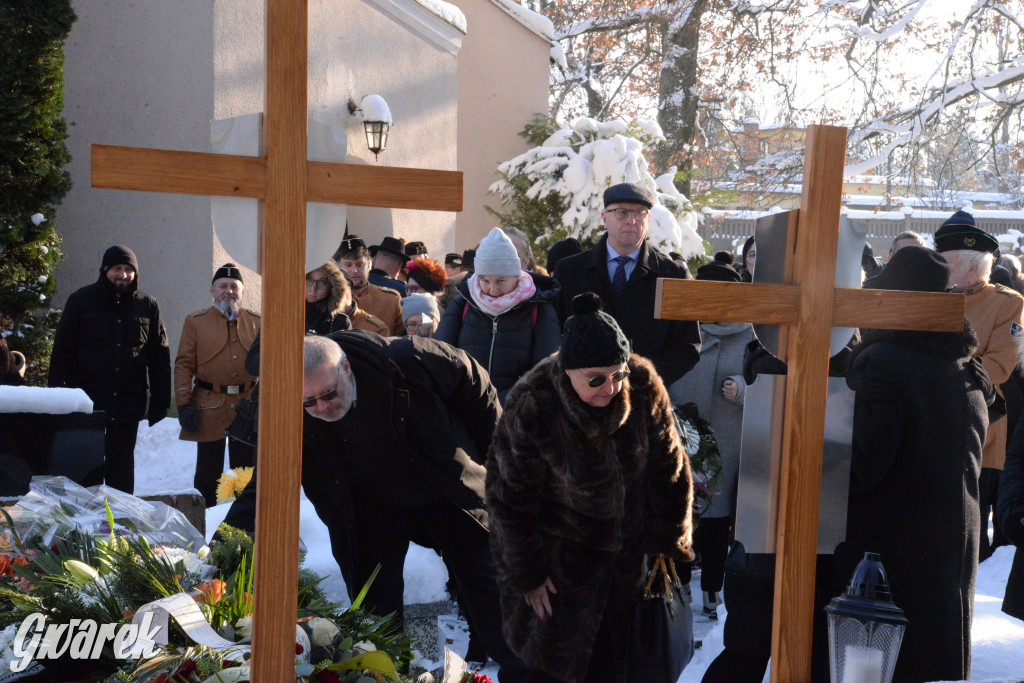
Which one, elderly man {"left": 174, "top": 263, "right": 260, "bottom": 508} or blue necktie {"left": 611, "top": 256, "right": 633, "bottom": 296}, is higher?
blue necktie {"left": 611, "top": 256, "right": 633, "bottom": 296}

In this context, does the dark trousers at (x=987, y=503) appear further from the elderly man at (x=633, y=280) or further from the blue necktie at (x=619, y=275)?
the blue necktie at (x=619, y=275)

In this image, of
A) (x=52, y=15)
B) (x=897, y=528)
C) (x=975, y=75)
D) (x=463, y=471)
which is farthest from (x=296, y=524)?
(x=975, y=75)

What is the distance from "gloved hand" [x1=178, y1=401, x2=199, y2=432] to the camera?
255 inches

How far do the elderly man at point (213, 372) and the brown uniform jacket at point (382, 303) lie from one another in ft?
2.58

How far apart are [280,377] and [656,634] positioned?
5.61 feet

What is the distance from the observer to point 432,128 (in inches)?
527

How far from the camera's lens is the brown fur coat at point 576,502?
10.2 ft

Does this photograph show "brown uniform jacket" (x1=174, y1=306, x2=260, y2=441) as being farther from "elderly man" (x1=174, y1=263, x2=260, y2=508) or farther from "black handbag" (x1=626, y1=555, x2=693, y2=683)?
"black handbag" (x1=626, y1=555, x2=693, y2=683)

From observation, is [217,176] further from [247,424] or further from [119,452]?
[119,452]

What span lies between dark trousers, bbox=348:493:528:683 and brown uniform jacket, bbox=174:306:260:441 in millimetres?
2878

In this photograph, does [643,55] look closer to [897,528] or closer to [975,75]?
[975,75]

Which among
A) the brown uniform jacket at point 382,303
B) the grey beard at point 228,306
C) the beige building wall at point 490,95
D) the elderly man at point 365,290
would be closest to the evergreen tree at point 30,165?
the grey beard at point 228,306

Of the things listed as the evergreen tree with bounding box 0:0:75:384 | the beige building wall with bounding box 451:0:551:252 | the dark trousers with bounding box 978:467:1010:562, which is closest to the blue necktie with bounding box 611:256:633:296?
the dark trousers with bounding box 978:467:1010:562

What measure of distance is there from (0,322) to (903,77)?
46.8ft
